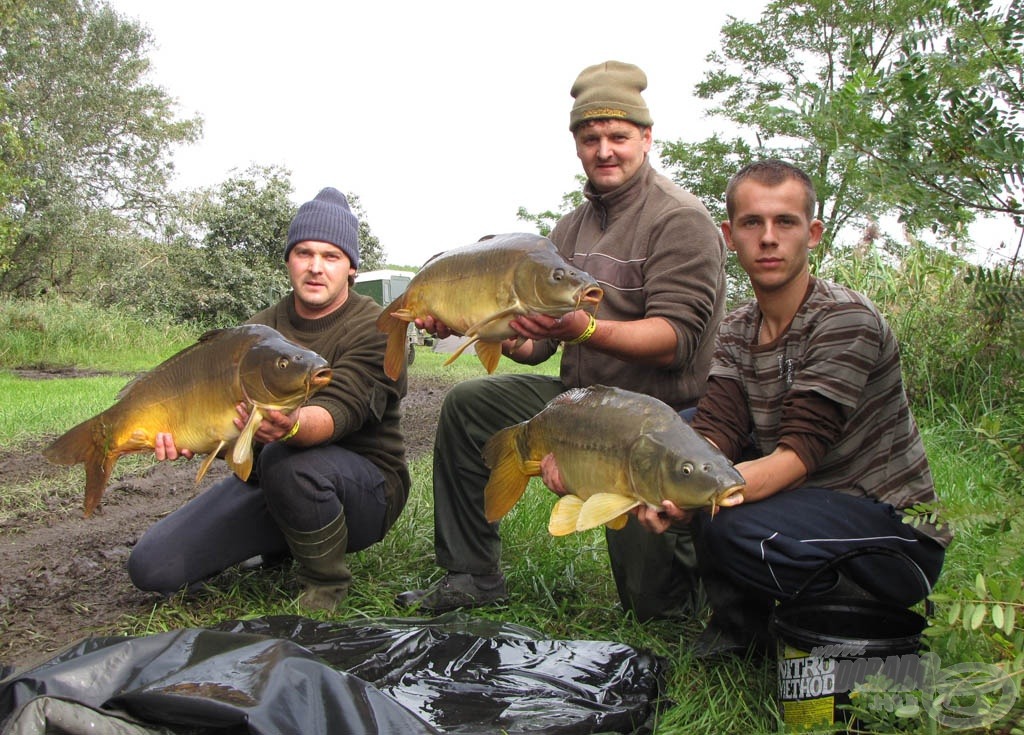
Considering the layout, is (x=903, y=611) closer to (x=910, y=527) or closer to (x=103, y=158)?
(x=910, y=527)

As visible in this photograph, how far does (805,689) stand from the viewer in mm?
2049

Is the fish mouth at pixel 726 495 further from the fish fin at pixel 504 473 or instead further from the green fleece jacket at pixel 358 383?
the green fleece jacket at pixel 358 383

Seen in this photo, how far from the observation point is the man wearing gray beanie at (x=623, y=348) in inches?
117

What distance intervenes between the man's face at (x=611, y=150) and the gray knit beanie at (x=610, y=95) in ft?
0.11

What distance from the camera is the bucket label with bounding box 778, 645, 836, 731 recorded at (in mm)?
1999

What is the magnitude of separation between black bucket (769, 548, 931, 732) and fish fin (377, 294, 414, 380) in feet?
4.84

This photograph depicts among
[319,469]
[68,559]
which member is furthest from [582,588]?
[68,559]

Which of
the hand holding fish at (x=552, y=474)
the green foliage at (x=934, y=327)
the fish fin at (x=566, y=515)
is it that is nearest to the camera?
the fish fin at (x=566, y=515)

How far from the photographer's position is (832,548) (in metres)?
2.25

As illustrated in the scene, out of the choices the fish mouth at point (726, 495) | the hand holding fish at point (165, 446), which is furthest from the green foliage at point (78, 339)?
the fish mouth at point (726, 495)

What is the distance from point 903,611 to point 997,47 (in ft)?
4.57

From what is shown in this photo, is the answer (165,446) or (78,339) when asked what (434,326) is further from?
(78,339)

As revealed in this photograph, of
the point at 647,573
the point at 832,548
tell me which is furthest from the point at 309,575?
the point at 832,548

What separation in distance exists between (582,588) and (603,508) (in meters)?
1.25
